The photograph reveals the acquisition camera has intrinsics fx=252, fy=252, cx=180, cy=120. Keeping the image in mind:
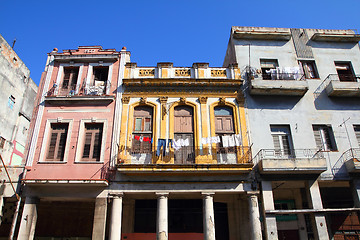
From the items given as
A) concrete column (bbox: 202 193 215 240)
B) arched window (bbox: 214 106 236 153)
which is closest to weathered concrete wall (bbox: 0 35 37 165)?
concrete column (bbox: 202 193 215 240)

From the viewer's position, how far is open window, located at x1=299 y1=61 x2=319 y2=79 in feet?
54.2

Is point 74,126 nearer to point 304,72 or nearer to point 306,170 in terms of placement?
point 306,170

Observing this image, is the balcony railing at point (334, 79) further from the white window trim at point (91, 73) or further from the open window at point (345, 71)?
the white window trim at point (91, 73)

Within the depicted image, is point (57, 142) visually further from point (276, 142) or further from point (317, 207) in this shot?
point (317, 207)

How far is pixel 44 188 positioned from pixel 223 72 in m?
12.3

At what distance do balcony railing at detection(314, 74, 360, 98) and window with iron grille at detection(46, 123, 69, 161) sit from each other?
1532cm

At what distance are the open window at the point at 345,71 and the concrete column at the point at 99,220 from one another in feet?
53.9

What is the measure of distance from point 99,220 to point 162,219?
308cm

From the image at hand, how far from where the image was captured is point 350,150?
561 inches

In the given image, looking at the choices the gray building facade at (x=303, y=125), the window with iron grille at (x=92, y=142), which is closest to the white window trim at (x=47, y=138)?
the window with iron grille at (x=92, y=142)

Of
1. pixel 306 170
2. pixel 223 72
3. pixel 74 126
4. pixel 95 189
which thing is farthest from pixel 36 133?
Result: pixel 306 170

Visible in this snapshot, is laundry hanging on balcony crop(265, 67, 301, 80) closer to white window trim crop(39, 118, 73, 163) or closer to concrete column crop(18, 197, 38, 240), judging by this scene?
white window trim crop(39, 118, 73, 163)

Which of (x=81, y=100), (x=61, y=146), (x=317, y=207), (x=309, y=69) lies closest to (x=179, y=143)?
(x=81, y=100)

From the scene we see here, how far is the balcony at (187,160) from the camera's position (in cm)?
1284
